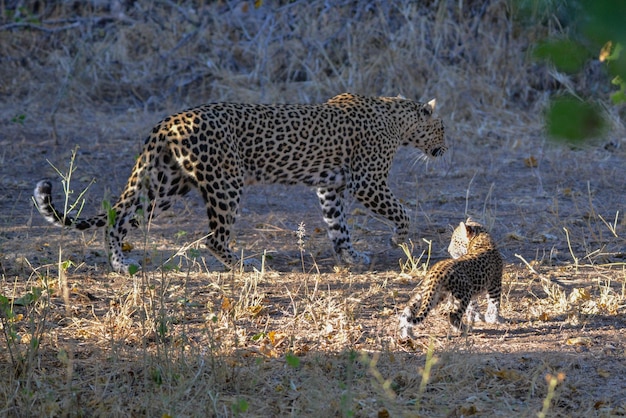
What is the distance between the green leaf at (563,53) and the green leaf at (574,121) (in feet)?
0.27

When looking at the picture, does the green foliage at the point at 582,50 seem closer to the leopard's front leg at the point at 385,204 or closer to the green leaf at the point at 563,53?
the green leaf at the point at 563,53

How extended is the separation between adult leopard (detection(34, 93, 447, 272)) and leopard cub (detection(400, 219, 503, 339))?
5.51 ft

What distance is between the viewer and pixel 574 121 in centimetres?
193

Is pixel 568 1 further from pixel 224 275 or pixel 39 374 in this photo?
pixel 224 275

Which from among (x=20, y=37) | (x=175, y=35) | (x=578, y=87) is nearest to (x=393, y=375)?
(x=578, y=87)

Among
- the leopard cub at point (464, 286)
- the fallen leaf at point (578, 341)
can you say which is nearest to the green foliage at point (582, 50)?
the leopard cub at point (464, 286)

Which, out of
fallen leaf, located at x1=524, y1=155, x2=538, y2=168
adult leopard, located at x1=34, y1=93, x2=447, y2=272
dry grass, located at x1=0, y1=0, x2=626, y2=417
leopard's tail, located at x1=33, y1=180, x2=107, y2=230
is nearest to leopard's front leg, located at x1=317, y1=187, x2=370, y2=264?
adult leopard, located at x1=34, y1=93, x2=447, y2=272

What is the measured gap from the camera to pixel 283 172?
7.09 meters

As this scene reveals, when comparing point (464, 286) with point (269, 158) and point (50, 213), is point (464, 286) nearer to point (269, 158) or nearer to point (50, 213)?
point (269, 158)

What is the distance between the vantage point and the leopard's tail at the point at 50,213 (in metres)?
6.08

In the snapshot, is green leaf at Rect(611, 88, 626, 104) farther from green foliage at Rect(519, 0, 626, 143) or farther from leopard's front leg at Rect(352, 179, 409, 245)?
leopard's front leg at Rect(352, 179, 409, 245)

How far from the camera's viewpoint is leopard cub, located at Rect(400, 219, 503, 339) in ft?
16.7

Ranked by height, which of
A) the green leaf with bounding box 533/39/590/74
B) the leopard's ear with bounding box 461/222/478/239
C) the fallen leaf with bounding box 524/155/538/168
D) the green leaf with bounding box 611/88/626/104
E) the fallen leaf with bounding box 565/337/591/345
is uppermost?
the green leaf with bounding box 533/39/590/74

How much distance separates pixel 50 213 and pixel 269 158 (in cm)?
161
